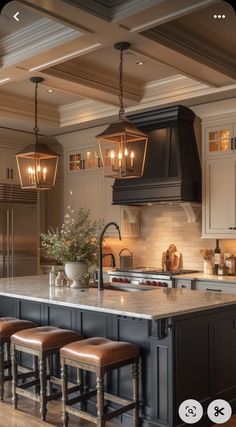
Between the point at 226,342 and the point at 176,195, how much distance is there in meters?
2.33

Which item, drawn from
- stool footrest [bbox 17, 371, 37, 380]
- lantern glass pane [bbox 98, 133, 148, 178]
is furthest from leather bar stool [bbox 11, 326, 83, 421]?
lantern glass pane [bbox 98, 133, 148, 178]

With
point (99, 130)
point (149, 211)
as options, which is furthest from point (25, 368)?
point (99, 130)

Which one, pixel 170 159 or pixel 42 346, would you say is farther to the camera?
pixel 170 159

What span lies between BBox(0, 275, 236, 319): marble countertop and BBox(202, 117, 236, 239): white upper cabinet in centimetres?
171

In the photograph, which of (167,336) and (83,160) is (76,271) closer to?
(167,336)

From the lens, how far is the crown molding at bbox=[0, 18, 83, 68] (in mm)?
3658

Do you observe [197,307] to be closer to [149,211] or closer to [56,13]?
[56,13]

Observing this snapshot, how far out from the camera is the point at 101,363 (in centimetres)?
283

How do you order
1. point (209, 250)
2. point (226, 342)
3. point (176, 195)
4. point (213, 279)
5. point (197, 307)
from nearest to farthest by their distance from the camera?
1. point (197, 307)
2. point (226, 342)
3. point (213, 279)
4. point (176, 195)
5. point (209, 250)

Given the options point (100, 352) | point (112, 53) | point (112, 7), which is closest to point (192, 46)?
point (112, 53)

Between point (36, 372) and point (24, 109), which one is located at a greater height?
point (24, 109)

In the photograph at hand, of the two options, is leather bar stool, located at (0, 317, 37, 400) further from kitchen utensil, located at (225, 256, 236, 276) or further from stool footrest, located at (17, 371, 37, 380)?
kitchen utensil, located at (225, 256, 236, 276)

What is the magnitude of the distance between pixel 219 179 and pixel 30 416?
334 centimetres

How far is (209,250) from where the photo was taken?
19.0 ft
